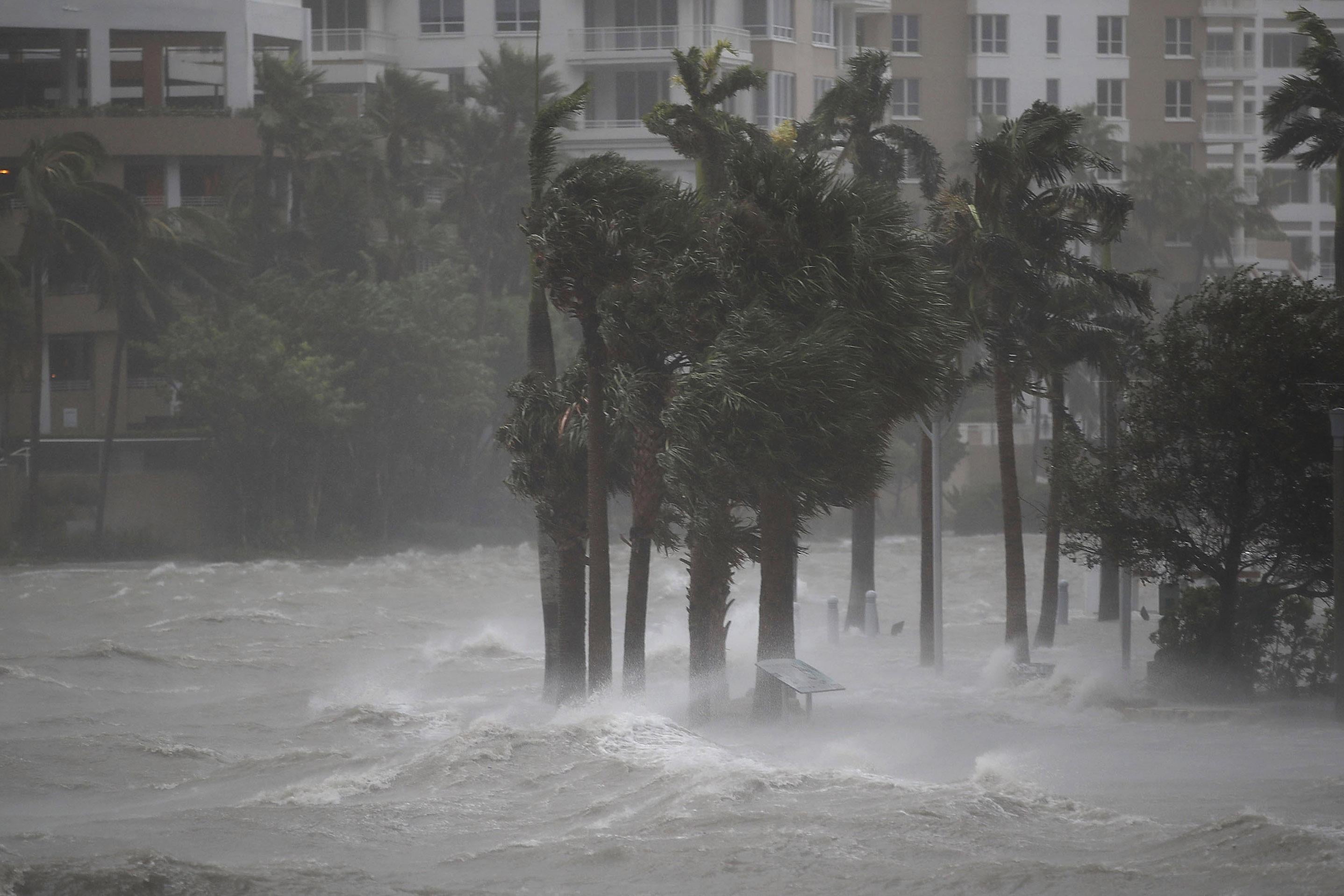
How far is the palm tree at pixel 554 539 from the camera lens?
27.5 m

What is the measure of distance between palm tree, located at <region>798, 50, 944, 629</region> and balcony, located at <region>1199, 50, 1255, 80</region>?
6505cm

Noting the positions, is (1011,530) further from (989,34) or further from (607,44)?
(989,34)

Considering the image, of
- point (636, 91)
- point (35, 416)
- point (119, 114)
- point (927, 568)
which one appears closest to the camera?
point (927, 568)

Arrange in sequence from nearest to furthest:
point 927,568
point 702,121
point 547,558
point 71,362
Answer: point 547,558 < point 702,121 < point 927,568 < point 71,362

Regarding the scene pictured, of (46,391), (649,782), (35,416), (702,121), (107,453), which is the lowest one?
(649,782)

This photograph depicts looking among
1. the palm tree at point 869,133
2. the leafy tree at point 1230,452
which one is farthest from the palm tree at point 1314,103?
the leafy tree at point 1230,452

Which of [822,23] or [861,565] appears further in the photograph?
[822,23]

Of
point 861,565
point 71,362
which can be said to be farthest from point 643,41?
point 861,565

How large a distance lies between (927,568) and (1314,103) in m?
11.7

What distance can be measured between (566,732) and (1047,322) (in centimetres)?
1196

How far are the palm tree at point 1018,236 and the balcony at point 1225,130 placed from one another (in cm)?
7136

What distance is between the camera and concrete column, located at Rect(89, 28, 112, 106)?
6850 centimetres

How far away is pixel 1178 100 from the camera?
99.1 m

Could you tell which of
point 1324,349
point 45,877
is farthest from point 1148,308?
point 45,877
